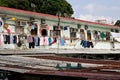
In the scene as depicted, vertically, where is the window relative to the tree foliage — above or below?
below

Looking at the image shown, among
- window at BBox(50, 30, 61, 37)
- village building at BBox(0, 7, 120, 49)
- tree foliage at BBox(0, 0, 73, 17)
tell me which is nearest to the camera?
village building at BBox(0, 7, 120, 49)

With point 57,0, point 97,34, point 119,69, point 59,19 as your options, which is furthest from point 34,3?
point 119,69

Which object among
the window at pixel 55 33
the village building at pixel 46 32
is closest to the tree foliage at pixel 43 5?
the village building at pixel 46 32

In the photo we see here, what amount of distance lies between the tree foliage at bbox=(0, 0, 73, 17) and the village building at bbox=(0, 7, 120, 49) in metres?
8.59

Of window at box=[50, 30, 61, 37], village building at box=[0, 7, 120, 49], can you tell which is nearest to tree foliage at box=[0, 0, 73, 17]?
village building at box=[0, 7, 120, 49]

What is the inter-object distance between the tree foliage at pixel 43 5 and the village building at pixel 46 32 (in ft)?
28.2

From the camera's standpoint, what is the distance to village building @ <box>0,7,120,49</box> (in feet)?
56.6

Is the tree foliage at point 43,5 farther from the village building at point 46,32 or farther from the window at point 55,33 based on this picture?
the window at point 55,33

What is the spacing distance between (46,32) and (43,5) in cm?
1537

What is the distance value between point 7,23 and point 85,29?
8065 millimetres

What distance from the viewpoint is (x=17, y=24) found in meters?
18.1

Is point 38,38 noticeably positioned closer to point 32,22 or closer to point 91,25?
point 32,22

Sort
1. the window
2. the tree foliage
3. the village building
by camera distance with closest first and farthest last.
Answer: the village building → the window → the tree foliage

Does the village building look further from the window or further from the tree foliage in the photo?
the tree foliage
